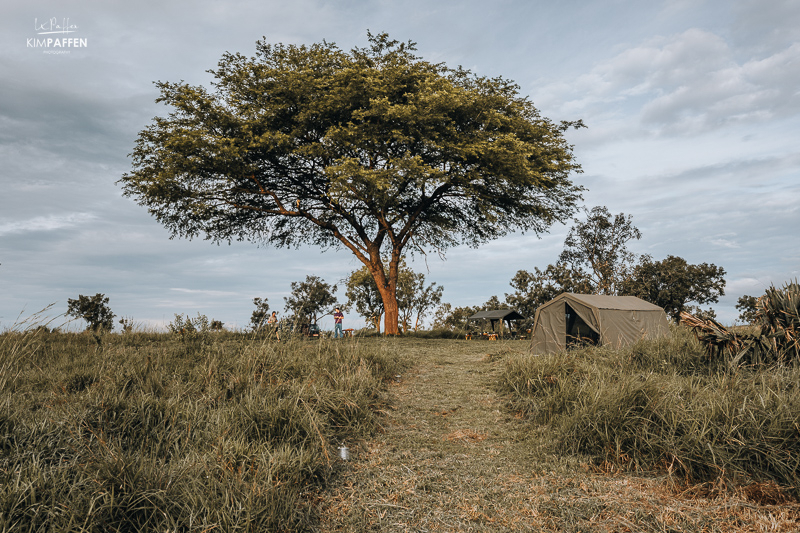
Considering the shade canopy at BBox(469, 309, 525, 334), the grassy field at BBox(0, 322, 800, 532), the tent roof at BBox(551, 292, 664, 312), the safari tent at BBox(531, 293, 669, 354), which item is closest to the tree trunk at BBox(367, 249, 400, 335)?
the safari tent at BBox(531, 293, 669, 354)

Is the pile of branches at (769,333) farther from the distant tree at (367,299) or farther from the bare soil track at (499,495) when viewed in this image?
the distant tree at (367,299)

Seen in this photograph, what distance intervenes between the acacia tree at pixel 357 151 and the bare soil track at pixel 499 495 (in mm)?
12857

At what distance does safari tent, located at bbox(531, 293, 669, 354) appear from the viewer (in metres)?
14.1

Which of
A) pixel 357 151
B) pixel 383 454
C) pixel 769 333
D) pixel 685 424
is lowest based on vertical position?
pixel 383 454

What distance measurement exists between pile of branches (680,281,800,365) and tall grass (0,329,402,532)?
5179mm

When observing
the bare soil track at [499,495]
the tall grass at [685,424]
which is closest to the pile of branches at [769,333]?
the tall grass at [685,424]

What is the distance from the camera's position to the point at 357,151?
19.9 meters

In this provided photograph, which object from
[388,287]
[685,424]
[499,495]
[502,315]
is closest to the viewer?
[499,495]

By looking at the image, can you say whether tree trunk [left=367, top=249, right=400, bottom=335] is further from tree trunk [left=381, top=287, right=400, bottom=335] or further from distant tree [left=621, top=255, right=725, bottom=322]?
distant tree [left=621, top=255, right=725, bottom=322]

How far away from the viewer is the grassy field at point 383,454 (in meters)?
3.31

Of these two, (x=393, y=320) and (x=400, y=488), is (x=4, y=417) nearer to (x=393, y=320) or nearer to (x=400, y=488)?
(x=400, y=488)

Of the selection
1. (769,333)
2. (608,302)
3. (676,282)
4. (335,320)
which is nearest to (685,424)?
(769,333)

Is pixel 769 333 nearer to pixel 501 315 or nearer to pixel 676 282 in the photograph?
pixel 501 315

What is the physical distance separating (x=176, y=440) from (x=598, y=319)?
41.3ft
